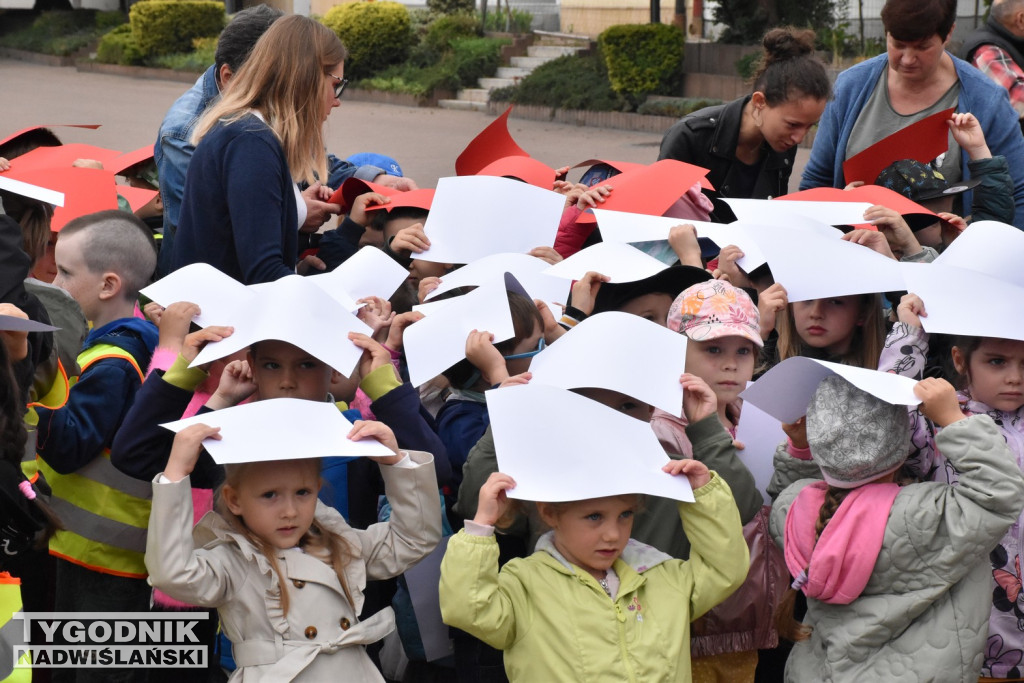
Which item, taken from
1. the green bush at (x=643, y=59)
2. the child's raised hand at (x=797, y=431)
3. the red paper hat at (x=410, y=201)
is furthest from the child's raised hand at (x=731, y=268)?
the green bush at (x=643, y=59)

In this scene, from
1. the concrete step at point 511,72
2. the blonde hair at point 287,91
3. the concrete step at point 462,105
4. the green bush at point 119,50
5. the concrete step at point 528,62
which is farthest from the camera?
the green bush at point 119,50

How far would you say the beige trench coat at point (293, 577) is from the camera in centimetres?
264

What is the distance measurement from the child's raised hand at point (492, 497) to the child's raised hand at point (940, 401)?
0.92 meters

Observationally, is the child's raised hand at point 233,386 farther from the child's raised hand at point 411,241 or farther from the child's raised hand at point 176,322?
the child's raised hand at point 411,241

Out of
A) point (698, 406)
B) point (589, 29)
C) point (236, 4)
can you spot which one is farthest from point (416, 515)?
point (236, 4)

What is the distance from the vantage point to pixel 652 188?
171 inches

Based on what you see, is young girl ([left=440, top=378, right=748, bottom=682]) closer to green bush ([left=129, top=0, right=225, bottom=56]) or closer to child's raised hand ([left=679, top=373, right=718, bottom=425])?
child's raised hand ([left=679, top=373, right=718, bottom=425])

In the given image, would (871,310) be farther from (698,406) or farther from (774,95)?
(774,95)

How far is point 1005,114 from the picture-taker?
4.43m

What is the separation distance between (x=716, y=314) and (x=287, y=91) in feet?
4.90

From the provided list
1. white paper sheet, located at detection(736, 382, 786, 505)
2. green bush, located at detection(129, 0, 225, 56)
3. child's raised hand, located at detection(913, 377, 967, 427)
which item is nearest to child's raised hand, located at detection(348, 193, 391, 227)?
white paper sheet, located at detection(736, 382, 786, 505)

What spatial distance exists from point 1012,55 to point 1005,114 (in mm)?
1486

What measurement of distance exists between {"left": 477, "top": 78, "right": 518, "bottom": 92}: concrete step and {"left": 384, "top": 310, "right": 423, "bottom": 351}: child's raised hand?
719 inches

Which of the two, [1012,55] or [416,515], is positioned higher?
[1012,55]
